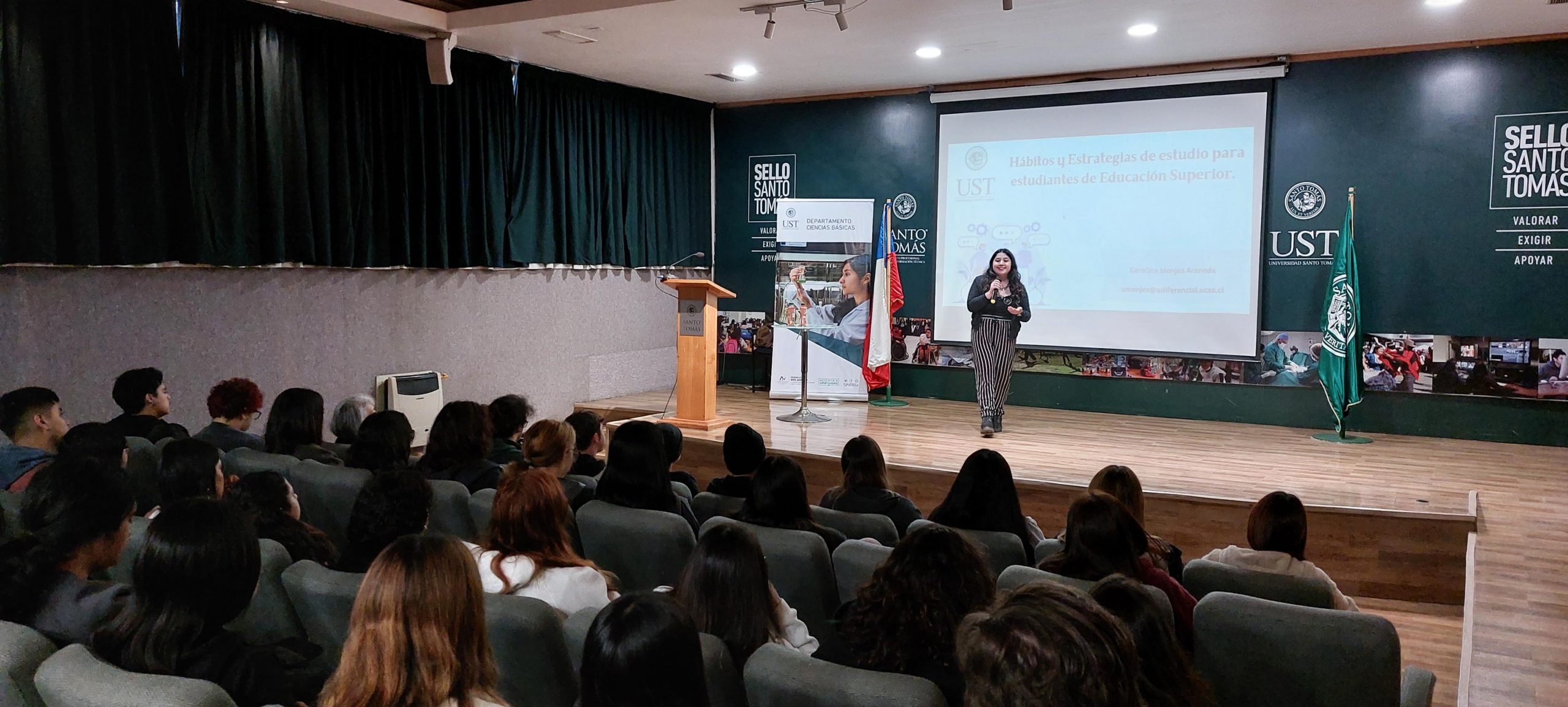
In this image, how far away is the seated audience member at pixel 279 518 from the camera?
295cm

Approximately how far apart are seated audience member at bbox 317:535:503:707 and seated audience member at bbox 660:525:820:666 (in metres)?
0.49

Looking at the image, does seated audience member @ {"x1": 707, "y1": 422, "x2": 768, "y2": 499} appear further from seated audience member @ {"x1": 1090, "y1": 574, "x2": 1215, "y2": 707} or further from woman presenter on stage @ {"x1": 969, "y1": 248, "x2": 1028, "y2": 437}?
woman presenter on stage @ {"x1": 969, "y1": 248, "x2": 1028, "y2": 437}

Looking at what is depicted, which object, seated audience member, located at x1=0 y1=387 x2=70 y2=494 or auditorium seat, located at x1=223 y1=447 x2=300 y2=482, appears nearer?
auditorium seat, located at x1=223 y1=447 x2=300 y2=482

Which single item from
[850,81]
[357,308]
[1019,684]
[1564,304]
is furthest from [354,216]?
[1564,304]

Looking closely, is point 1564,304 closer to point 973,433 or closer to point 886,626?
point 973,433

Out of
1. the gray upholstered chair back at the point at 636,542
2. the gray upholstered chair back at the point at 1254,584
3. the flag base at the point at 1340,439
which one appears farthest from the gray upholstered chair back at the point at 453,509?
the flag base at the point at 1340,439

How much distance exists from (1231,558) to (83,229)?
6148 mm

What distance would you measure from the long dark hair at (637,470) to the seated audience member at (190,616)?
149cm

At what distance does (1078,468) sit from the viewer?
6.43 metres

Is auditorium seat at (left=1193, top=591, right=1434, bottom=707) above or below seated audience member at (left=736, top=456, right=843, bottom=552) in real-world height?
below

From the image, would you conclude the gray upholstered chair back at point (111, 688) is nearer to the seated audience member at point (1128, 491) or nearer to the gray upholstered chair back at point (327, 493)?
the gray upholstered chair back at point (327, 493)

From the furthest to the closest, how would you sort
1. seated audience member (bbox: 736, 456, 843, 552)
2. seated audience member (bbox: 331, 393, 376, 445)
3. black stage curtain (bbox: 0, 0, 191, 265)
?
black stage curtain (bbox: 0, 0, 191, 265) → seated audience member (bbox: 331, 393, 376, 445) → seated audience member (bbox: 736, 456, 843, 552)

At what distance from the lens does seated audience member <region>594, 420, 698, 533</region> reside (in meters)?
3.45

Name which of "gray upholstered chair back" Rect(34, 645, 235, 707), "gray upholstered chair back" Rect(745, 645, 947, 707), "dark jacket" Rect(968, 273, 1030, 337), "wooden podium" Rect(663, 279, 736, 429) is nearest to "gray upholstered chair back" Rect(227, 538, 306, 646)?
"gray upholstered chair back" Rect(34, 645, 235, 707)
